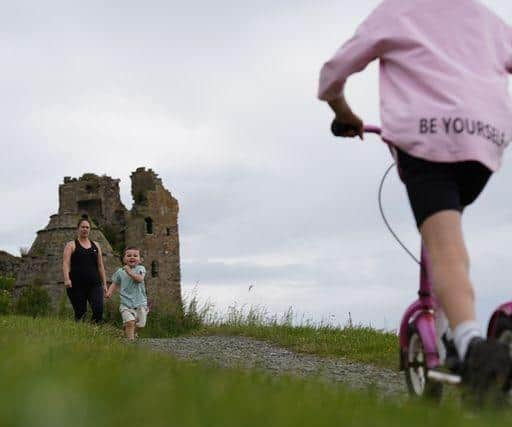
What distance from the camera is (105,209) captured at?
1893 inches

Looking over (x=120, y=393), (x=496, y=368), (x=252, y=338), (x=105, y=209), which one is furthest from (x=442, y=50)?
Result: (x=105, y=209)

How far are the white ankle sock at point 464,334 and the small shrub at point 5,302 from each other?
26.4m

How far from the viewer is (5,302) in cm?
3038

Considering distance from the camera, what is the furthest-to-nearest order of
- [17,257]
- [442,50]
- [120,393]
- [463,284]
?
1. [17,257]
2. [442,50]
3. [463,284]
4. [120,393]

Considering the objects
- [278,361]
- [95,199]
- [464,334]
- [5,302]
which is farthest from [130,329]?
[95,199]

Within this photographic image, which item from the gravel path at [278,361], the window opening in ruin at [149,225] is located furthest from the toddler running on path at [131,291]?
the window opening in ruin at [149,225]

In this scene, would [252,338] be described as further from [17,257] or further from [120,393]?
[17,257]

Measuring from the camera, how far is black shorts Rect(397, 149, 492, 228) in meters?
3.77

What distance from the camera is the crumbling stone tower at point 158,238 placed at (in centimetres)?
4384

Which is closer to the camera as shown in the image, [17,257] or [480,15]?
[480,15]

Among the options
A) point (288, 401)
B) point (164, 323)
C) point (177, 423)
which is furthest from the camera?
point (164, 323)

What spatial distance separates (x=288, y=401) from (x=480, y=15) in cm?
197

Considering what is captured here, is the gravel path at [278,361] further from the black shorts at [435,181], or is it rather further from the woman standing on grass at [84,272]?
the black shorts at [435,181]

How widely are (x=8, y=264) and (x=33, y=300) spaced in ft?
32.6
